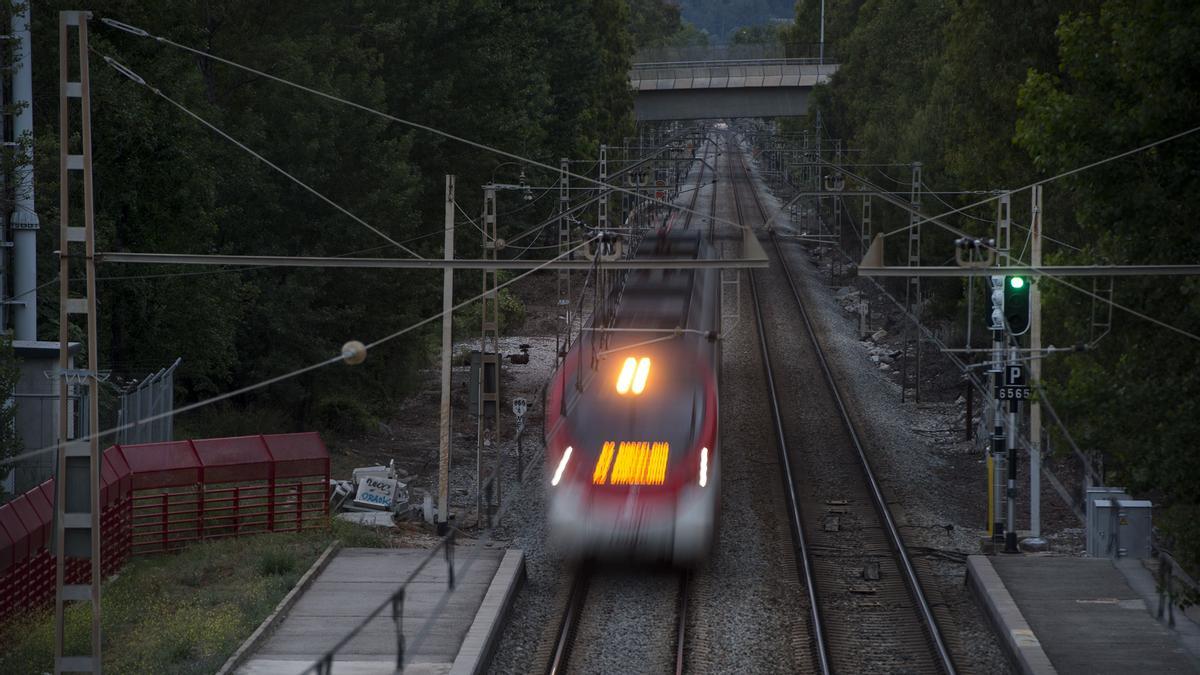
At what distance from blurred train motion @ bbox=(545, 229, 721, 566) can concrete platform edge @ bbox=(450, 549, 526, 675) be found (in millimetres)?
805

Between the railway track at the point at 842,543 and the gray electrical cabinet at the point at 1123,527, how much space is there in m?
3.02

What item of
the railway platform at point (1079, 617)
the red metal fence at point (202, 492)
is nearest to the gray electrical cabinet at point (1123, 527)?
the railway platform at point (1079, 617)

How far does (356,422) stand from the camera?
3569 cm

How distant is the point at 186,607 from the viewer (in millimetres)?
19859

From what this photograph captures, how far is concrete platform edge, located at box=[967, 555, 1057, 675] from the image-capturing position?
653 inches

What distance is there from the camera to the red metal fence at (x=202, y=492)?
23297 millimetres

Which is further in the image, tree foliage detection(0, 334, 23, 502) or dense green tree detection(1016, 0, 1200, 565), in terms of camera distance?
tree foliage detection(0, 334, 23, 502)

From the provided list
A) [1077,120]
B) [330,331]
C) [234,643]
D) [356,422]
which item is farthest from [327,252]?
[1077,120]

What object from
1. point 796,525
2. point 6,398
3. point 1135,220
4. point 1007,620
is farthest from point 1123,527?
point 6,398

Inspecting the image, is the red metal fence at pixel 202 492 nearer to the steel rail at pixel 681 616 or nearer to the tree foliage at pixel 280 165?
the tree foliage at pixel 280 165

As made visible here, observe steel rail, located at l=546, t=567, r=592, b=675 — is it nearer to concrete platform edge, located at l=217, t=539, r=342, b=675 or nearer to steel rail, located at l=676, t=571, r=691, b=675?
steel rail, located at l=676, t=571, r=691, b=675

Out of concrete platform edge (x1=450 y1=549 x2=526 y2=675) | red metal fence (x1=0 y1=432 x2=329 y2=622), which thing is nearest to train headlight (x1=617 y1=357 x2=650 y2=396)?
concrete platform edge (x1=450 y1=549 x2=526 y2=675)

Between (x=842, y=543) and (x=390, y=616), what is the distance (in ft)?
29.2

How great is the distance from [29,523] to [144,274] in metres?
9.91
